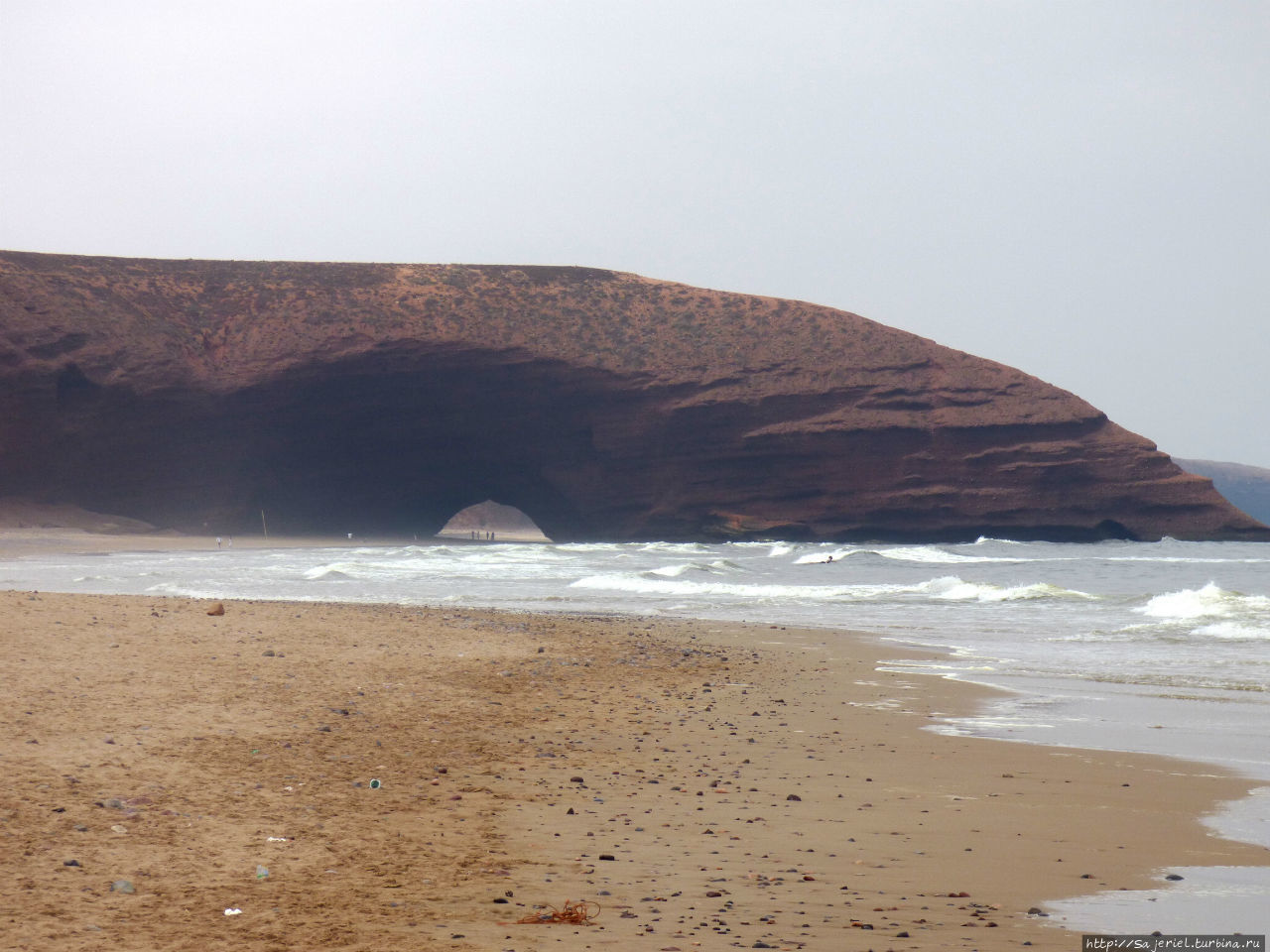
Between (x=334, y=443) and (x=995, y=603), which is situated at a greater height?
(x=334, y=443)

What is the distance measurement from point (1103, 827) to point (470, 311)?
5520 centimetres

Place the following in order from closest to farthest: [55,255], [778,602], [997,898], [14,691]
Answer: [997,898] < [14,691] < [778,602] < [55,255]

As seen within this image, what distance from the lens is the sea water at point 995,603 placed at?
28.7ft

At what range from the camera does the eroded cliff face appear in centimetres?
5556

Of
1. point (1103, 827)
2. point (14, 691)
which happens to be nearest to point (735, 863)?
point (1103, 827)

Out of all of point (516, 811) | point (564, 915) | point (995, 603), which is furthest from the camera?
point (995, 603)

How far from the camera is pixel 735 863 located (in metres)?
5.01

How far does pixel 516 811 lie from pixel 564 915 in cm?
178

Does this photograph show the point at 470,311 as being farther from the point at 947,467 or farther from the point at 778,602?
the point at 778,602

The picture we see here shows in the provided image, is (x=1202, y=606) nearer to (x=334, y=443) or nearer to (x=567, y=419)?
(x=567, y=419)

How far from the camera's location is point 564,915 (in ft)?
13.8

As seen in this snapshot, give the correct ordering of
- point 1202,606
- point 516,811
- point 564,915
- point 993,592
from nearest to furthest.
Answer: point 564,915 < point 516,811 < point 1202,606 < point 993,592

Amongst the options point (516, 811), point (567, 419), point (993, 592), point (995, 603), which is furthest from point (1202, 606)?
point (567, 419)

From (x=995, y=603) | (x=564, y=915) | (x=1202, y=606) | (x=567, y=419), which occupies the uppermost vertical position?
(x=567, y=419)
